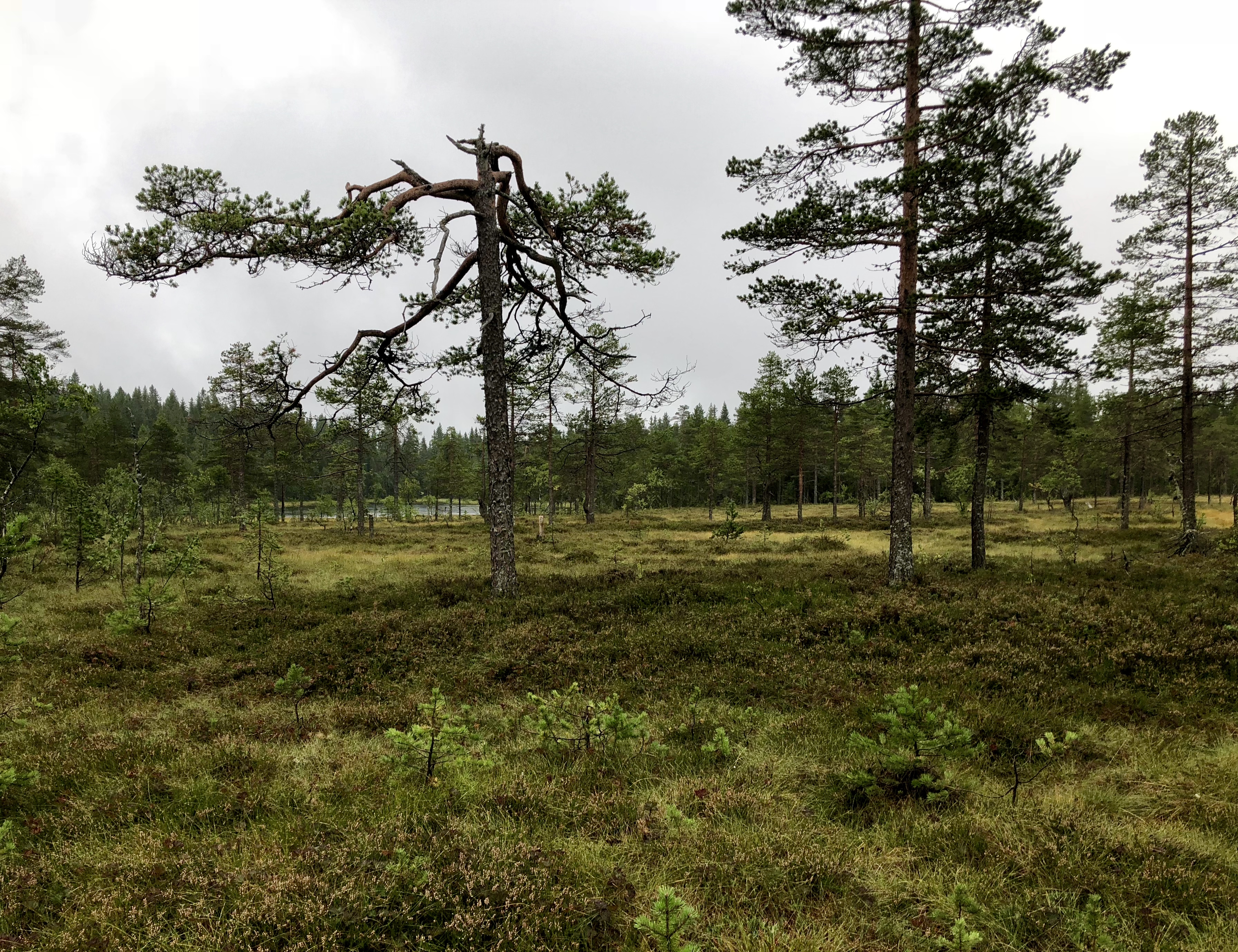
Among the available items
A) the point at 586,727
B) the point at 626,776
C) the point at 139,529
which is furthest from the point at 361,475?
the point at 626,776

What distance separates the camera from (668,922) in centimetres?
220

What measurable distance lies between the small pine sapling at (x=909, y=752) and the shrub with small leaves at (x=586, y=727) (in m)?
1.89

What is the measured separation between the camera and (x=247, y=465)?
153 feet

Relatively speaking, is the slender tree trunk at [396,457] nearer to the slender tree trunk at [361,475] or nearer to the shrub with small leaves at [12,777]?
the slender tree trunk at [361,475]

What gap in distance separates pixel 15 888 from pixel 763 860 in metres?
4.29

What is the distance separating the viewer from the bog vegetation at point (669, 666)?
278 cm

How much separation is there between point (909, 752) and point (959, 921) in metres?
2.28

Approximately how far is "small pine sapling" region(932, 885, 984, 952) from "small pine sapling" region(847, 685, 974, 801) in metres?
0.99

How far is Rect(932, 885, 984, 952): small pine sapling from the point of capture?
2.23 meters

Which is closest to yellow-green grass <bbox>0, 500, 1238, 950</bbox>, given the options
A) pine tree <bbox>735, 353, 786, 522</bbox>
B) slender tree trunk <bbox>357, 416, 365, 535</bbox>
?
slender tree trunk <bbox>357, 416, 365, 535</bbox>

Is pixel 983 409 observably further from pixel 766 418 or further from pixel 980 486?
pixel 766 418

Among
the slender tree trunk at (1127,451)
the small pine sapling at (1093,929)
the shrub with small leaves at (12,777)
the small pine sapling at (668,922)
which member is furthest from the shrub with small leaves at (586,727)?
the slender tree trunk at (1127,451)

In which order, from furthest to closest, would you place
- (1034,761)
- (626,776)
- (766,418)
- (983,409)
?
(766,418) < (983,409) < (1034,761) < (626,776)

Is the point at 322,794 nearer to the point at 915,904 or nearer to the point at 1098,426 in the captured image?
the point at 915,904
